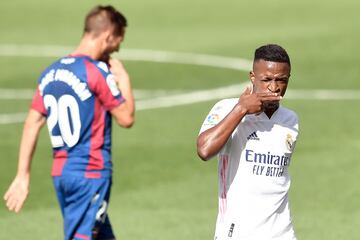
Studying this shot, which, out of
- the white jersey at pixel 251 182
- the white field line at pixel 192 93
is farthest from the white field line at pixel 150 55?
the white jersey at pixel 251 182

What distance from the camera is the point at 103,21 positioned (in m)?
9.87

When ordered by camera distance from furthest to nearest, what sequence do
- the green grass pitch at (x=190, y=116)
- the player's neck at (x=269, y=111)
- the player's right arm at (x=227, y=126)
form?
1. the green grass pitch at (x=190, y=116)
2. the player's neck at (x=269, y=111)
3. the player's right arm at (x=227, y=126)

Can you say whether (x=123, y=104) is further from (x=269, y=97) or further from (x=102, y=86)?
(x=269, y=97)

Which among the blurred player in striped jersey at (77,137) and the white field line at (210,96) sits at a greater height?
the blurred player in striped jersey at (77,137)

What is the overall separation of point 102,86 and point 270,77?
184 centimetres

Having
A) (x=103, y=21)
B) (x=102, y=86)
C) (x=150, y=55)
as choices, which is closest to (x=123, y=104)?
(x=102, y=86)

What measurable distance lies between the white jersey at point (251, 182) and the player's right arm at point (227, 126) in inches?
9.9

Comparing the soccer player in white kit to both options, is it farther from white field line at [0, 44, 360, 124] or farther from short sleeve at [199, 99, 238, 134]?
white field line at [0, 44, 360, 124]

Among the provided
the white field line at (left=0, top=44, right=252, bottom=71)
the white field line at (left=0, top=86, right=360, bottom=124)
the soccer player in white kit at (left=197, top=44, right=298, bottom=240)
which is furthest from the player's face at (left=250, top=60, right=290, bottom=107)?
the white field line at (left=0, top=44, right=252, bottom=71)

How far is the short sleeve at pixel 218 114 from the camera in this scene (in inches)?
318

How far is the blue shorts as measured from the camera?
31.0 feet

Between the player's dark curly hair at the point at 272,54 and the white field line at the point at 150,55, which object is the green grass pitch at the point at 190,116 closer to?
the white field line at the point at 150,55

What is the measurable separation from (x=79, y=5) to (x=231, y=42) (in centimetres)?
758

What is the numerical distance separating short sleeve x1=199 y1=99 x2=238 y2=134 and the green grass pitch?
179 inches
